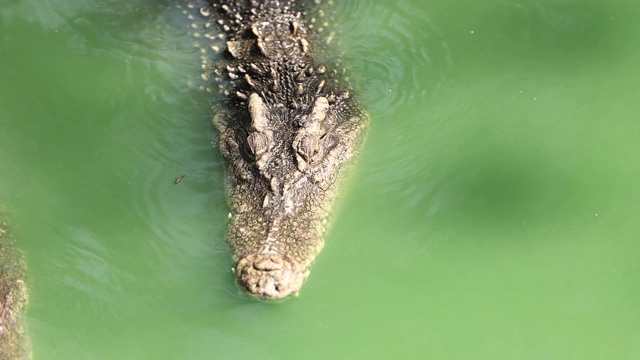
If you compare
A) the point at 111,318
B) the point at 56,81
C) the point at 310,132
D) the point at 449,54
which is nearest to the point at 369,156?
the point at 310,132

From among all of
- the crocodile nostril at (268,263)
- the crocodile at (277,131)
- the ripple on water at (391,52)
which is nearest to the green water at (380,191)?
the ripple on water at (391,52)

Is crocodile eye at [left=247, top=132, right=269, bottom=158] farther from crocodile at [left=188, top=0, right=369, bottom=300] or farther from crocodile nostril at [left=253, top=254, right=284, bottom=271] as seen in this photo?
crocodile nostril at [left=253, top=254, right=284, bottom=271]

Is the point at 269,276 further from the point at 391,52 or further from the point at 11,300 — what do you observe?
the point at 391,52

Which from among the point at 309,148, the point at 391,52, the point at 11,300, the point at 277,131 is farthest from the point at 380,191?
the point at 11,300

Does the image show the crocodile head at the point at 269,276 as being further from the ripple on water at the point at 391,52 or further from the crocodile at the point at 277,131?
the ripple on water at the point at 391,52

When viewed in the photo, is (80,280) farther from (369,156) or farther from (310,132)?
(369,156)
